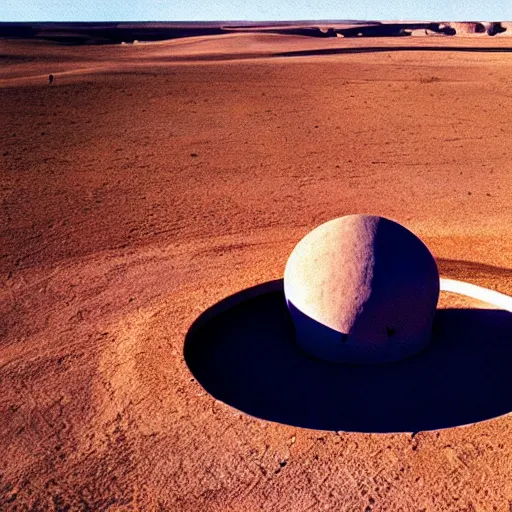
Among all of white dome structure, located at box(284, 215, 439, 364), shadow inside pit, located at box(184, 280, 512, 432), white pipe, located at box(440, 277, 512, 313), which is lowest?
shadow inside pit, located at box(184, 280, 512, 432)

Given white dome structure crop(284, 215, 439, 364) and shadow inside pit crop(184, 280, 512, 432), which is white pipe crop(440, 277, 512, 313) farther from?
white dome structure crop(284, 215, 439, 364)

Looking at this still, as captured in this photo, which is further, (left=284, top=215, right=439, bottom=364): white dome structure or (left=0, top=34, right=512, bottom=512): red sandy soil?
(left=284, top=215, right=439, bottom=364): white dome structure

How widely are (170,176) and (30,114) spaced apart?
22.9 feet

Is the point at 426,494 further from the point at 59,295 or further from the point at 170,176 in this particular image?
the point at 170,176

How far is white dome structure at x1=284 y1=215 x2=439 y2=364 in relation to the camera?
24.6 ft

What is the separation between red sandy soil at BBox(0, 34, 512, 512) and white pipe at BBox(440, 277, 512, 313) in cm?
25

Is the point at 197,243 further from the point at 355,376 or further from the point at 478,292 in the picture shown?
the point at 478,292

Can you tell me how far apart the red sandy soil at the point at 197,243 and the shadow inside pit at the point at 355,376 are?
47cm

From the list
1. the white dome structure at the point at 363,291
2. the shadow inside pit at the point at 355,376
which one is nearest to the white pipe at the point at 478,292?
the shadow inside pit at the point at 355,376

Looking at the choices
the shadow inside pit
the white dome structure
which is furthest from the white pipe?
the white dome structure

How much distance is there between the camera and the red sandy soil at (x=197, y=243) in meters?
6.14

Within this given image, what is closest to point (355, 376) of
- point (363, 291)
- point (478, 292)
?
point (363, 291)

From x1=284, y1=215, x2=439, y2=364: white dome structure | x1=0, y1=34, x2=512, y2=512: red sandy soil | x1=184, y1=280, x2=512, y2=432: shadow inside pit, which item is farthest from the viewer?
x1=284, y1=215, x2=439, y2=364: white dome structure

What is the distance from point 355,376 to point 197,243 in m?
5.21
